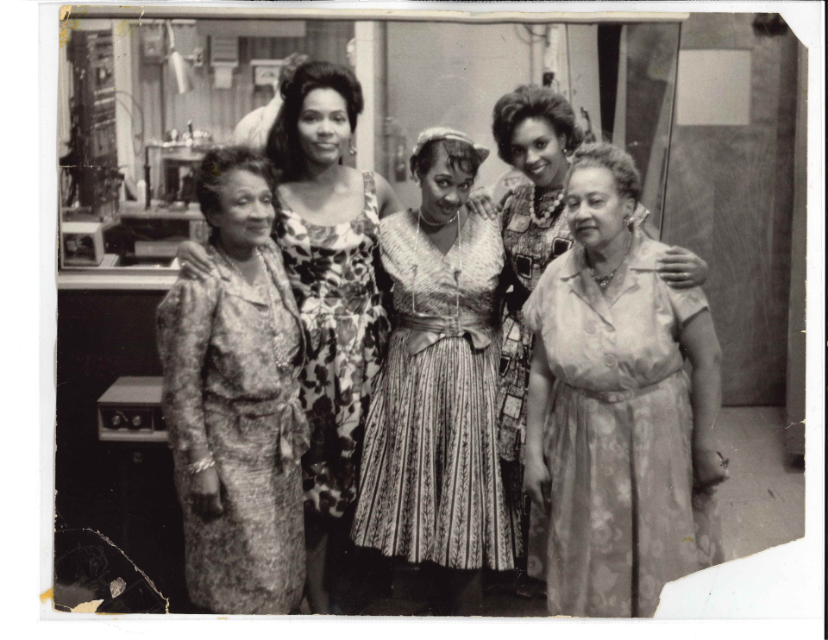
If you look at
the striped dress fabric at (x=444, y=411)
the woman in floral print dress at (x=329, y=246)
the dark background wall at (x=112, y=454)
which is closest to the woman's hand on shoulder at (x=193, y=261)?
the woman in floral print dress at (x=329, y=246)

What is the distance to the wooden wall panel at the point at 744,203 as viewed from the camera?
2283mm

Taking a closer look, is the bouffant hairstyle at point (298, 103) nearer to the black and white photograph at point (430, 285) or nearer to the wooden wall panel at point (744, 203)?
the black and white photograph at point (430, 285)

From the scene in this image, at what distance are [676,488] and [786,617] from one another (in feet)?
1.74

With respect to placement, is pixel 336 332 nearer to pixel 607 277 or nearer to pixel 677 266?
pixel 607 277

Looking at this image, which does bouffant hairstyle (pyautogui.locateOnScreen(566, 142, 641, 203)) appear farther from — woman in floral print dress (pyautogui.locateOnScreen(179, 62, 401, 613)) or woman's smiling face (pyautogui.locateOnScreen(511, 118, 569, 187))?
woman in floral print dress (pyautogui.locateOnScreen(179, 62, 401, 613))

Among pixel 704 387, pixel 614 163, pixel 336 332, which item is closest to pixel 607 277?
pixel 614 163

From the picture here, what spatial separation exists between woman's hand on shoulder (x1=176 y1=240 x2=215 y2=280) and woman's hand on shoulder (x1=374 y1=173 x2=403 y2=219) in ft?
1.63

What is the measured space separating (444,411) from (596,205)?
702 mm

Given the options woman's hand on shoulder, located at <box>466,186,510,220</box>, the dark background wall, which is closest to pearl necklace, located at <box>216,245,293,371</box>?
the dark background wall

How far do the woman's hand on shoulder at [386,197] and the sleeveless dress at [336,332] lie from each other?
2 centimetres

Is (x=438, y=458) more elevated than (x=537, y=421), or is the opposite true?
(x=537, y=421)

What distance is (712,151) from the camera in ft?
7.52

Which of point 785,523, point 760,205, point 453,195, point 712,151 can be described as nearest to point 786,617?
point 785,523

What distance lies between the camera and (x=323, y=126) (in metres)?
2.25
